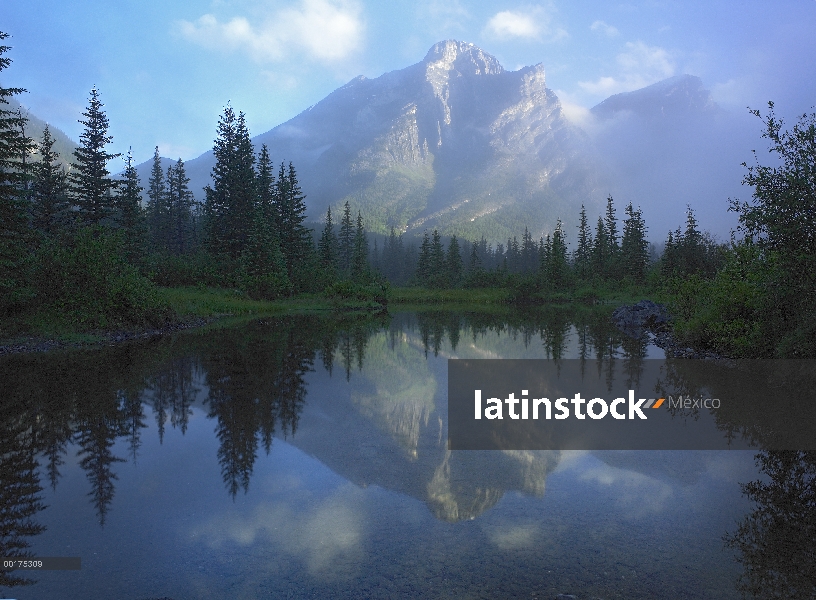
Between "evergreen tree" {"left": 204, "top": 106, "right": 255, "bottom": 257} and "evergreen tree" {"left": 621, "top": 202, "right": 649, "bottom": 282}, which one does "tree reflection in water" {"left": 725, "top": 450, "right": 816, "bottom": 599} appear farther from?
"evergreen tree" {"left": 621, "top": 202, "right": 649, "bottom": 282}

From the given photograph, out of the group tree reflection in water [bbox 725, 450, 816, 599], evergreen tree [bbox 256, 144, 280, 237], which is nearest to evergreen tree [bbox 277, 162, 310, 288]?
evergreen tree [bbox 256, 144, 280, 237]

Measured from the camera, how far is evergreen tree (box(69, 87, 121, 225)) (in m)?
43.0

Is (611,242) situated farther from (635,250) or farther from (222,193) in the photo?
(222,193)

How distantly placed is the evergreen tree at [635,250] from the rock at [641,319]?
155 ft

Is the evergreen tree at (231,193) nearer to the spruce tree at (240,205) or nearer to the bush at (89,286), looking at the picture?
the spruce tree at (240,205)

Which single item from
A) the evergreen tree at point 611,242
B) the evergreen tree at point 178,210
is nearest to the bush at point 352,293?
the evergreen tree at point 178,210

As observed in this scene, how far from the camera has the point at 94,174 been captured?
4350cm

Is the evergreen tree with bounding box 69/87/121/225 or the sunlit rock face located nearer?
the sunlit rock face

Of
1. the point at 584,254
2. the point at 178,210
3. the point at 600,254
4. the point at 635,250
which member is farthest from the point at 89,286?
the point at 584,254

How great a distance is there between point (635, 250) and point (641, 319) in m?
54.5

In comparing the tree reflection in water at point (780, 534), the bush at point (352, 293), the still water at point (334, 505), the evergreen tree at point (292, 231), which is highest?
the evergreen tree at point (292, 231)

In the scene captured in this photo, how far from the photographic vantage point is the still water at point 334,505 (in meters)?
4.55

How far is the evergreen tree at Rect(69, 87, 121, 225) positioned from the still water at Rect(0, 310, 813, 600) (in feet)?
119

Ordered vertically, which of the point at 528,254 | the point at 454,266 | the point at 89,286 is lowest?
the point at 89,286
